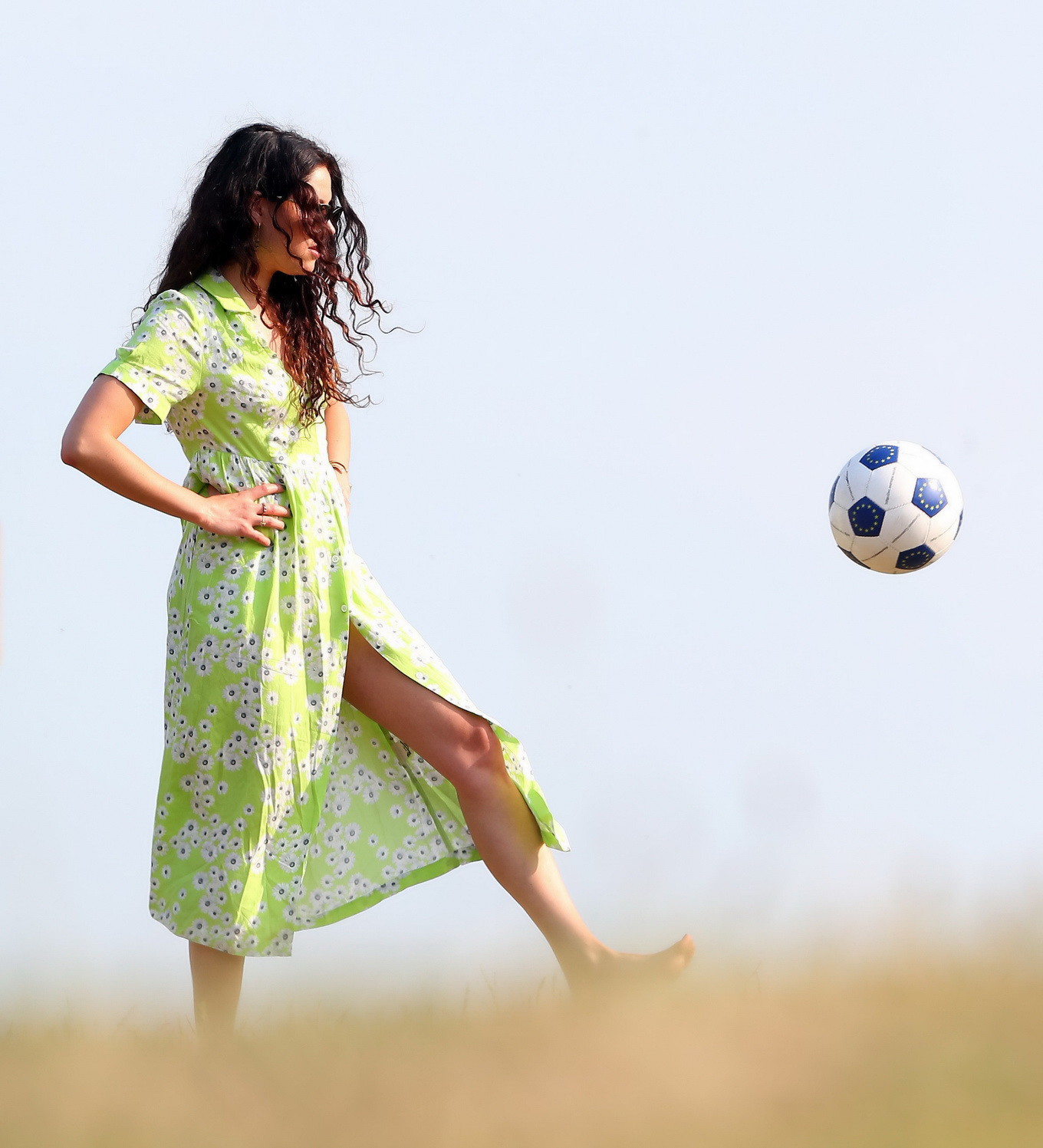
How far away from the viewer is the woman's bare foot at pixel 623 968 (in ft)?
10.5

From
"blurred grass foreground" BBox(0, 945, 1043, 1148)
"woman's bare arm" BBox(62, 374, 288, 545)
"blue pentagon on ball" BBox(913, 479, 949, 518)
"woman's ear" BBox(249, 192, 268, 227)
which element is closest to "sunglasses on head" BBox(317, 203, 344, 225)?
"woman's ear" BBox(249, 192, 268, 227)

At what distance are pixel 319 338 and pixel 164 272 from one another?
39 cm

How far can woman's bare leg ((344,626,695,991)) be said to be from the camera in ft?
11.1

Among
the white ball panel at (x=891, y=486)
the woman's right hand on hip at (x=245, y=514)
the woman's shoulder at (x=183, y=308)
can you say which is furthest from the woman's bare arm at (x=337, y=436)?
the white ball panel at (x=891, y=486)

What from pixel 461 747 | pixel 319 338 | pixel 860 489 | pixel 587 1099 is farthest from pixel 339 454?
pixel 587 1099

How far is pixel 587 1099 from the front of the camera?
103 inches

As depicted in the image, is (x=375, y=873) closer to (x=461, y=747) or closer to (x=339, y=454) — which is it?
(x=461, y=747)

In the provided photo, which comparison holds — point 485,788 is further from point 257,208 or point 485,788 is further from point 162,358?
point 257,208

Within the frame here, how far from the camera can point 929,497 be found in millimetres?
4188

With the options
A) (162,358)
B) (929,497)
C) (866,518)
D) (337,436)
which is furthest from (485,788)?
(929,497)

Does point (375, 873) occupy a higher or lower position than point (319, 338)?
lower

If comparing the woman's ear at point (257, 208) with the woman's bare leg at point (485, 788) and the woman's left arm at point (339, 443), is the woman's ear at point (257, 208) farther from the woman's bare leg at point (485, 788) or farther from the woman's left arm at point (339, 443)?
the woman's bare leg at point (485, 788)

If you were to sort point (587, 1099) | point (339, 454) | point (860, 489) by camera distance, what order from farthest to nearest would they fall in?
point (860, 489) → point (339, 454) → point (587, 1099)

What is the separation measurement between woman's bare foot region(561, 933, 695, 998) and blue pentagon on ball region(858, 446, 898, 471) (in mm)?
1579
